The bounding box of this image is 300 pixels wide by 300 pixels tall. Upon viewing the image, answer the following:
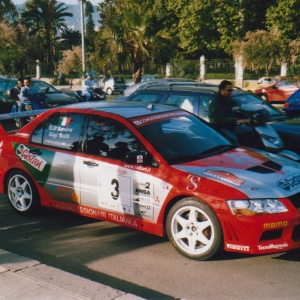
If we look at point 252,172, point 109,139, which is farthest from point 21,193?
point 252,172

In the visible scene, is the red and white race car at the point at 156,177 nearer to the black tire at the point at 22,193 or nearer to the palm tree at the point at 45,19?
the black tire at the point at 22,193

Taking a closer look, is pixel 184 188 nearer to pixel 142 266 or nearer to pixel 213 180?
pixel 213 180

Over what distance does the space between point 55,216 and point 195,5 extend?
130ft

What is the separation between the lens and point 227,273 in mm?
5012

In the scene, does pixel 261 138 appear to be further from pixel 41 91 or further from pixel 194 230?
pixel 41 91

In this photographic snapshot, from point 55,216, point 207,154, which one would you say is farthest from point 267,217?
point 55,216

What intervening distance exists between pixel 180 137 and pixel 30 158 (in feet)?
6.64

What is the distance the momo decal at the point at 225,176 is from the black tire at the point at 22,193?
258 cm

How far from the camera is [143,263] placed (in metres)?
5.36

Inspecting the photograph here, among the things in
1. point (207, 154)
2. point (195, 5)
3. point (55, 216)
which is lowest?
point (55, 216)

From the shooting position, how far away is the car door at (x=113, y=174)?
568 cm

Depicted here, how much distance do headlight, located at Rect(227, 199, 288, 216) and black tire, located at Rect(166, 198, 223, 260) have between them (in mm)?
239

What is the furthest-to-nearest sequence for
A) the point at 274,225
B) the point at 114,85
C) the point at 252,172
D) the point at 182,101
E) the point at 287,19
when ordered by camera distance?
1. the point at 287,19
2. the point at 114,85
3. the point at 182,101
4. the point at 252,172
5. the point at 274,225

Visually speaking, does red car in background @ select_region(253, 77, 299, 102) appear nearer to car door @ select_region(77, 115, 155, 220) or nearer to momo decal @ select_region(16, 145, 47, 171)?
momo decal @ select_region(16, 145, 47, 171)
